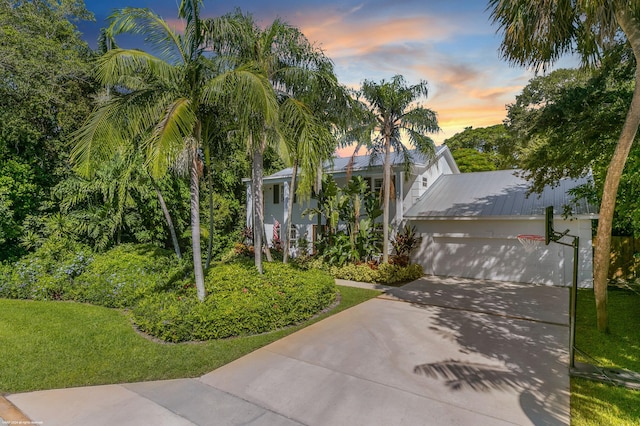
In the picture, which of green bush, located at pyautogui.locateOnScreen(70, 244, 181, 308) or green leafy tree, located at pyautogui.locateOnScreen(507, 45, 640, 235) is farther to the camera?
green bush, located at pyautogui.locateOnScreen(70, 244, 181, 308)

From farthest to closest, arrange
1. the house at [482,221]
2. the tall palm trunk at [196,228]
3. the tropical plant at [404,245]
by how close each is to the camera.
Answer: the tropical plant at [404,245] < the house at [482,221] < the tall palm trunk at [196,228]

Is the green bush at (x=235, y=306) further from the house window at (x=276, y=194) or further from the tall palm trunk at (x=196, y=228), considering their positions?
the house window at (x=276, y=194)

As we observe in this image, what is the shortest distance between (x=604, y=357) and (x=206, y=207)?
17.2 m

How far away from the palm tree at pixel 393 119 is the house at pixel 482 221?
4.99ft

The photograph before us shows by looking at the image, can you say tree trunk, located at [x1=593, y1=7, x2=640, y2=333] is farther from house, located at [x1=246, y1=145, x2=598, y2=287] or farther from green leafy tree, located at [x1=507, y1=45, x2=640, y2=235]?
house, located at [x1=246, y1=145, x2=598, y2=287]

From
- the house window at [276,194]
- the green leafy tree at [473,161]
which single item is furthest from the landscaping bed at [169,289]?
the green leafy tree at [473,161]

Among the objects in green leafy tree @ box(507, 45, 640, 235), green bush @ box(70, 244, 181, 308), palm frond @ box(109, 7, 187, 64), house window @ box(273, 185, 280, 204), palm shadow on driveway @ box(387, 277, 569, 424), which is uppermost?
palm frond @ box(109, 7, 187, 64)

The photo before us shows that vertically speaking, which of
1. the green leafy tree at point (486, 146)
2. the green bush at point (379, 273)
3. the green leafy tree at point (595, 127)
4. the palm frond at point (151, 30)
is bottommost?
the green bush at point (379, 273)

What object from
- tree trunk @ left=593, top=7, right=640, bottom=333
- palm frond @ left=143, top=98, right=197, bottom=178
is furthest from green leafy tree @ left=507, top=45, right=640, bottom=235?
palm frond @ left=143, top=98, right=197, bottom=178

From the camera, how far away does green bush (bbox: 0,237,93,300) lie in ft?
30.8

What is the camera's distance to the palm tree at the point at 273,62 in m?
7.98

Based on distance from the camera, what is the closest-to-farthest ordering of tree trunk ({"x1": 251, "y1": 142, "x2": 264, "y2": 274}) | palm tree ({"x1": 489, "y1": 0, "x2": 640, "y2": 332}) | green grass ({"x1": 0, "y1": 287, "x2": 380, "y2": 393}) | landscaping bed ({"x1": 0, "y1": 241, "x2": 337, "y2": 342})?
green grass ({"x1": 0, "y1": 287, "x2": 380, "y2": 393}) < palm tree ({"x1": 489, "y1": 0, "x2": 640, "y2": 332}) < landscaping bed ({"x1": 0, "y1": 241, "x2": 337, "y2": 342}) < tree trunk ({"x1": 251, "y1": 142, "x2": 264, "y2": 274})

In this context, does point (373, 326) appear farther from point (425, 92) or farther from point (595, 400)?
point (425, 92)

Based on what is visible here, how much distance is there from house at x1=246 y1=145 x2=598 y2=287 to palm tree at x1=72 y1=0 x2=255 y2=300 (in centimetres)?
837
